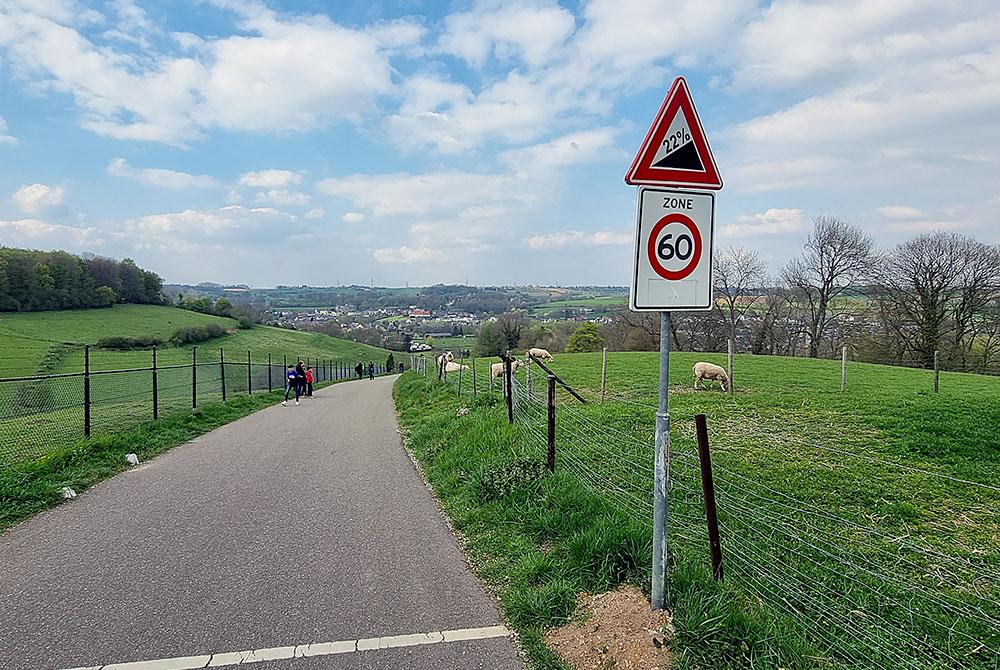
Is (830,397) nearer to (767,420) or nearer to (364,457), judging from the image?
(767,420)

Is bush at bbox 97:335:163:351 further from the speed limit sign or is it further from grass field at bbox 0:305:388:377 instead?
the speed limit sign

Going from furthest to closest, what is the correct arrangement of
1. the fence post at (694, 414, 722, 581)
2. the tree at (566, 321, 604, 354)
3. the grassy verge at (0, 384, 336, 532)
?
the tree at (566, 321, 604, 354) < the grassy verge at (0, 384, 336, 532) < the fence post at (694, 414, 722, 581)

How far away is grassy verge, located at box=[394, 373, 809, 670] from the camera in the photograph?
328cm

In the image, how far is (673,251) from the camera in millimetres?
3406

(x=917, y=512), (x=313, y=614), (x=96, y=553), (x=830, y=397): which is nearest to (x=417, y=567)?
(x=313, y=614)

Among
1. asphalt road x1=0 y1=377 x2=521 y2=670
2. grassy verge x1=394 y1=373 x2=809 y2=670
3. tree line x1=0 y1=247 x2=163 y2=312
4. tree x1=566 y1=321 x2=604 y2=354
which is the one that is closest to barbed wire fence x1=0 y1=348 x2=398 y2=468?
asphalt road x1=0 y1=377 x2=521 y2=670

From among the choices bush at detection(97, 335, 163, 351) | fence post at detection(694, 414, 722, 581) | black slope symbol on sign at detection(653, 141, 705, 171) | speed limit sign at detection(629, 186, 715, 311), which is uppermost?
black slope symbol on sign at detection(653, 141, 705, 171)

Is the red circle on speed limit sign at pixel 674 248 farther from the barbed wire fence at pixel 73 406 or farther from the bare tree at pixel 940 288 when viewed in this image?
the bare tree at pixel 940 288

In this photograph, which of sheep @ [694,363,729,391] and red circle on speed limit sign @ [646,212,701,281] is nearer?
red circle on speed limit sign @ [646,212,701,281]

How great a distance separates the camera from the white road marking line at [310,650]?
3367 mm

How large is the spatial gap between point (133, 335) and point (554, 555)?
59.4 metres

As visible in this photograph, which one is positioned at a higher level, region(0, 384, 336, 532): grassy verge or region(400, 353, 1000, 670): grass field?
region(400, 353, 1000, 670): grass field

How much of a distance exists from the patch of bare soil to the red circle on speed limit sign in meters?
1.94

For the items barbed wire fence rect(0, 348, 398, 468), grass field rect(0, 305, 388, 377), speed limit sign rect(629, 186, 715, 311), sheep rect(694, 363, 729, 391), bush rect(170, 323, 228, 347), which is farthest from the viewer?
bush rect(170, 323, 228, 347)
